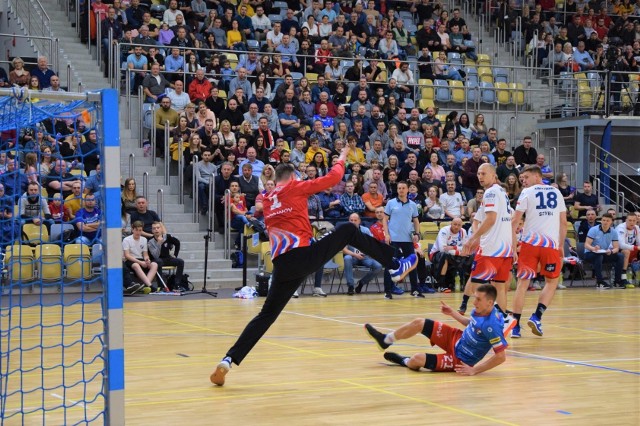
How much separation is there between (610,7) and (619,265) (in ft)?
49.4

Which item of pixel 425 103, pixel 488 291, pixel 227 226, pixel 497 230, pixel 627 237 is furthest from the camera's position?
pixel 425 103

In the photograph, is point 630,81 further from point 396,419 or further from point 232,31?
point 396,419

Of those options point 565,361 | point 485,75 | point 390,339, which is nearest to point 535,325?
point 565,361

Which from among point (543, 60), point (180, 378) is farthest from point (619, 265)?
point (180, 378)

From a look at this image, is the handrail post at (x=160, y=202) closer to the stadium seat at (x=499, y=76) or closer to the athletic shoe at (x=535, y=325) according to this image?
the athletic shoe at (x=535, y=325)

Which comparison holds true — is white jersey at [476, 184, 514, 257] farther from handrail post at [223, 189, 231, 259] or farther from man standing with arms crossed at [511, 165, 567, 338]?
handrail post at [223, 189, 231, 259]

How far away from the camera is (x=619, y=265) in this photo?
831 inches

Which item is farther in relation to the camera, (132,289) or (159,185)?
(159,185)

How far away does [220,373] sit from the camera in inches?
342

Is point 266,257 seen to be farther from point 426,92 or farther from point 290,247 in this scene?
point 290,247

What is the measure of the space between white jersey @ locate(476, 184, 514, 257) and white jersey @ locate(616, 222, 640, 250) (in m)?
10.2

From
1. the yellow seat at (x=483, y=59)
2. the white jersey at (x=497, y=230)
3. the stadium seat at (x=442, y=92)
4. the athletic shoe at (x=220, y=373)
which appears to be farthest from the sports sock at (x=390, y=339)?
the yellow seat at (x=483, y=59)

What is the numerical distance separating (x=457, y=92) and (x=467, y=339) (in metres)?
18.1

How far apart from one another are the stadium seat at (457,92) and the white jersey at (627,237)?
6.80 meters
